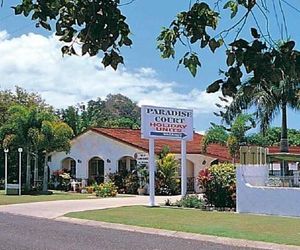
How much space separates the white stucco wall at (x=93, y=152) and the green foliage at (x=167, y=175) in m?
3.49

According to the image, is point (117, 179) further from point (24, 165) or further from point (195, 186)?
point (24, 165)

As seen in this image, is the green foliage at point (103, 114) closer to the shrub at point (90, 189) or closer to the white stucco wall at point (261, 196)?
the shrub at point (90, 189)

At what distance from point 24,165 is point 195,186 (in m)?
13.4

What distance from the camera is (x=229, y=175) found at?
24234 millimetres

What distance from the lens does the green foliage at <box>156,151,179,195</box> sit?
3591cm

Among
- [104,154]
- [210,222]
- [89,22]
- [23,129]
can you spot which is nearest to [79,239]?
[210,222]

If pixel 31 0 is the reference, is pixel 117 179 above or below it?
below

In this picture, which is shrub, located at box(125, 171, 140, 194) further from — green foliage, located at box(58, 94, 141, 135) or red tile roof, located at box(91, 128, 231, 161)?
green foliage, located at box(58, 94, 141, 135)

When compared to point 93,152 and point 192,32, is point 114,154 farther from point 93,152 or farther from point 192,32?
point 192,32

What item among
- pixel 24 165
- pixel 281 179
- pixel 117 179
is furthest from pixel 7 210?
pixel 24 165

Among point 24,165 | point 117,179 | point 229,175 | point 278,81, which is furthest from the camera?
point 24,165

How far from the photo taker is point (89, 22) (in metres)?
4.24

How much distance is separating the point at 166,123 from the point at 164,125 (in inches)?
5.5

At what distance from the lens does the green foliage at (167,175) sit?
35.9m
